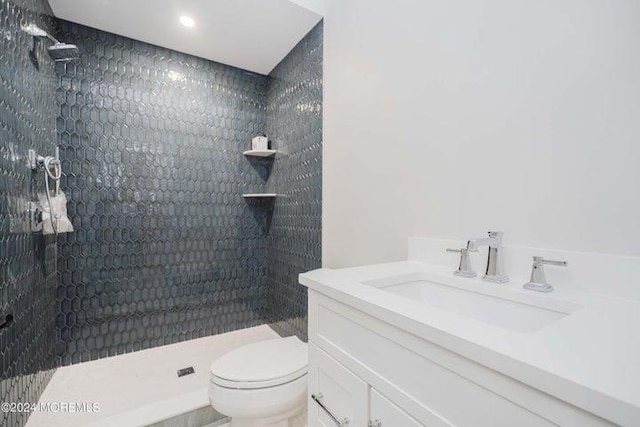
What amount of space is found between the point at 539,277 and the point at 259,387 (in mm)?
1120

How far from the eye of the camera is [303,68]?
204 cm

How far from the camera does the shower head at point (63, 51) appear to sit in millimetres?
1609

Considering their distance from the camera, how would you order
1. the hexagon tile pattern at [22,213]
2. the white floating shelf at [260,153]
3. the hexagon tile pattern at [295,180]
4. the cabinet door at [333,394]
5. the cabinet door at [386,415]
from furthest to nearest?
1. the white floating shelf at [260,153]
2. the hexagon tile pattern at [295,180]
3. the hexagon tile pattern at [22,213]
4. the cabinet door at [333,394]
5. the cabinet door at [386,415]

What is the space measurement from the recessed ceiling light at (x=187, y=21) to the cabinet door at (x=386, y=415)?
2.19 meters

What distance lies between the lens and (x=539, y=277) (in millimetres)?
814

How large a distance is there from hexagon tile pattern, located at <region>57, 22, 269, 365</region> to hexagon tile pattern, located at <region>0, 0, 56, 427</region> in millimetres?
182

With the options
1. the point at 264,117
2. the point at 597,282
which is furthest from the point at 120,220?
the point at 597,282

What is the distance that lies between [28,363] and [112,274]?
67 centimetres

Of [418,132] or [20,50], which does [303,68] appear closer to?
[418,132]

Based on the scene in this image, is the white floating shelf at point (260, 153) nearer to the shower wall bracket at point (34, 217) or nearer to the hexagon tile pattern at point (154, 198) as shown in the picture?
the hexagon tile pattern at point (154, 198)

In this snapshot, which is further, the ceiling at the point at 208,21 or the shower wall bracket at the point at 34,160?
the ceiling at the point at 208,21

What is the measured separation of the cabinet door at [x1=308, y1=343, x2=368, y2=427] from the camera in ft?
2.31

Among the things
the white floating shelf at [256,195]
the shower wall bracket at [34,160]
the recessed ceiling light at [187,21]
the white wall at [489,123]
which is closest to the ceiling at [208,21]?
the recessed ceiling light at [187,21]

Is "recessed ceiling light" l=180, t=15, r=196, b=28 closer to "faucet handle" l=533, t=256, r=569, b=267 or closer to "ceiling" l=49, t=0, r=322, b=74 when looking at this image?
"ceiling" l=49, t=0, r=322, b=74
